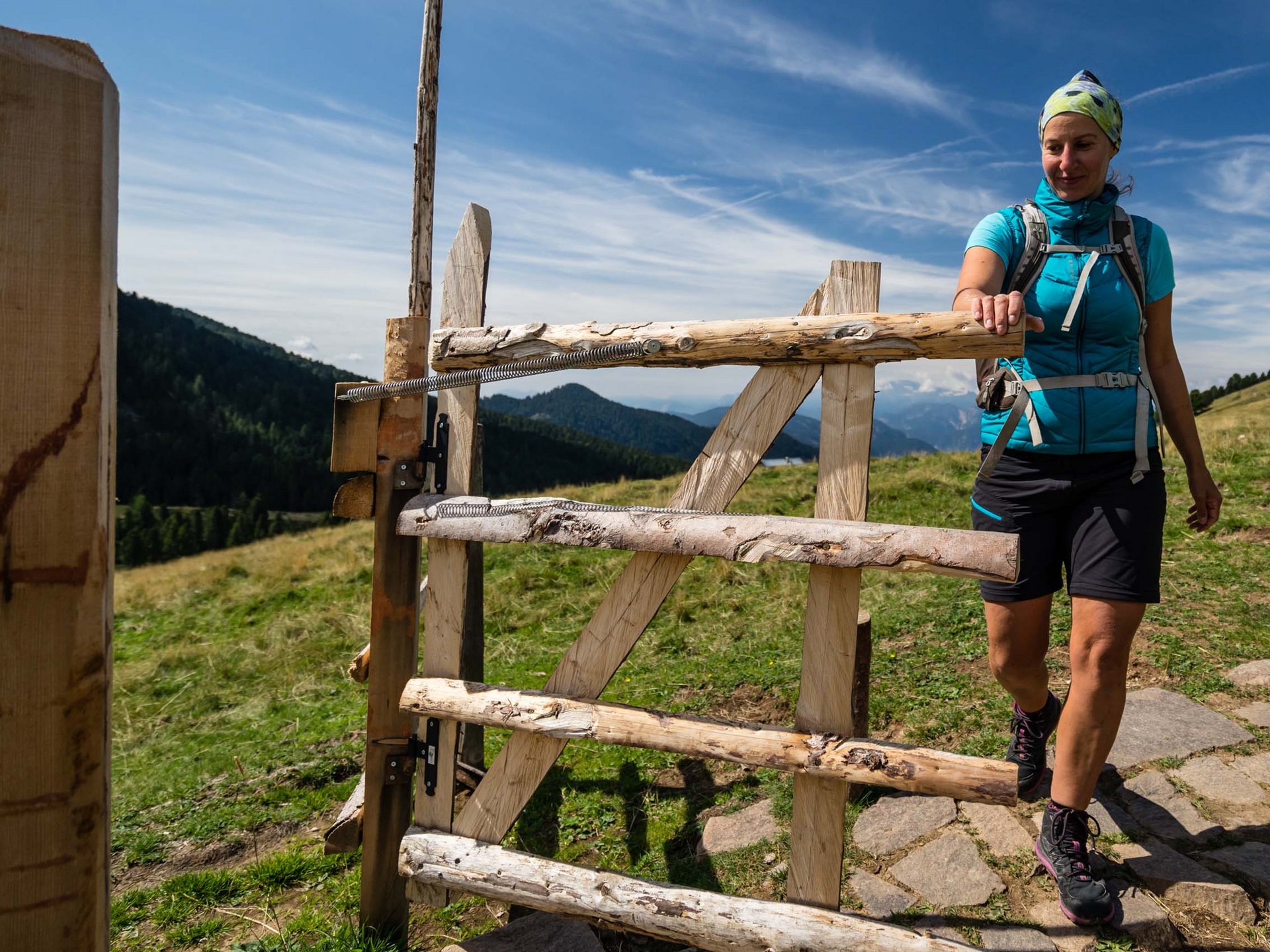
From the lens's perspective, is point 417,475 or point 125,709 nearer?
point 417,475

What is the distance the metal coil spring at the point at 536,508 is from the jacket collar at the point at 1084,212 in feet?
5.30

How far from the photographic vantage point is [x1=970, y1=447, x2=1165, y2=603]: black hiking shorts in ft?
8.75

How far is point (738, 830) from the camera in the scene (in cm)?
365

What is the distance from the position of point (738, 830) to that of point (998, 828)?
1.17 meters

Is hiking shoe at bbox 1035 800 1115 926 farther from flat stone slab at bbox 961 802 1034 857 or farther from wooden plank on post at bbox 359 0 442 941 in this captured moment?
wooden plank on post at bbox 359 0 442 941

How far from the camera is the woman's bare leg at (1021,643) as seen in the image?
306cm

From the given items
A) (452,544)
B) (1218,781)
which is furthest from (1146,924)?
(452,544)

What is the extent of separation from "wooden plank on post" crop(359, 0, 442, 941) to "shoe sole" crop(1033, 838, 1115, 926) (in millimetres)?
2546

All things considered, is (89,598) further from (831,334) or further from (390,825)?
(390,825)

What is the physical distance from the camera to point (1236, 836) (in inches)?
125

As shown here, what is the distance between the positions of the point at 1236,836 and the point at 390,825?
357 centimetres

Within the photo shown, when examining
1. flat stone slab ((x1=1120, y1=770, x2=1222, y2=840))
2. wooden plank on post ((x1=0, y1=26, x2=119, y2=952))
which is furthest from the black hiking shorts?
wooden plank on post ((x1=0, y1=26, x2=119, y2=952))

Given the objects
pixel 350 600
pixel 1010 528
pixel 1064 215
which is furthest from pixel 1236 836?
pixel 350 600

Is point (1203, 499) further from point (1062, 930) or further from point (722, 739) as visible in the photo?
point (722, 739)
